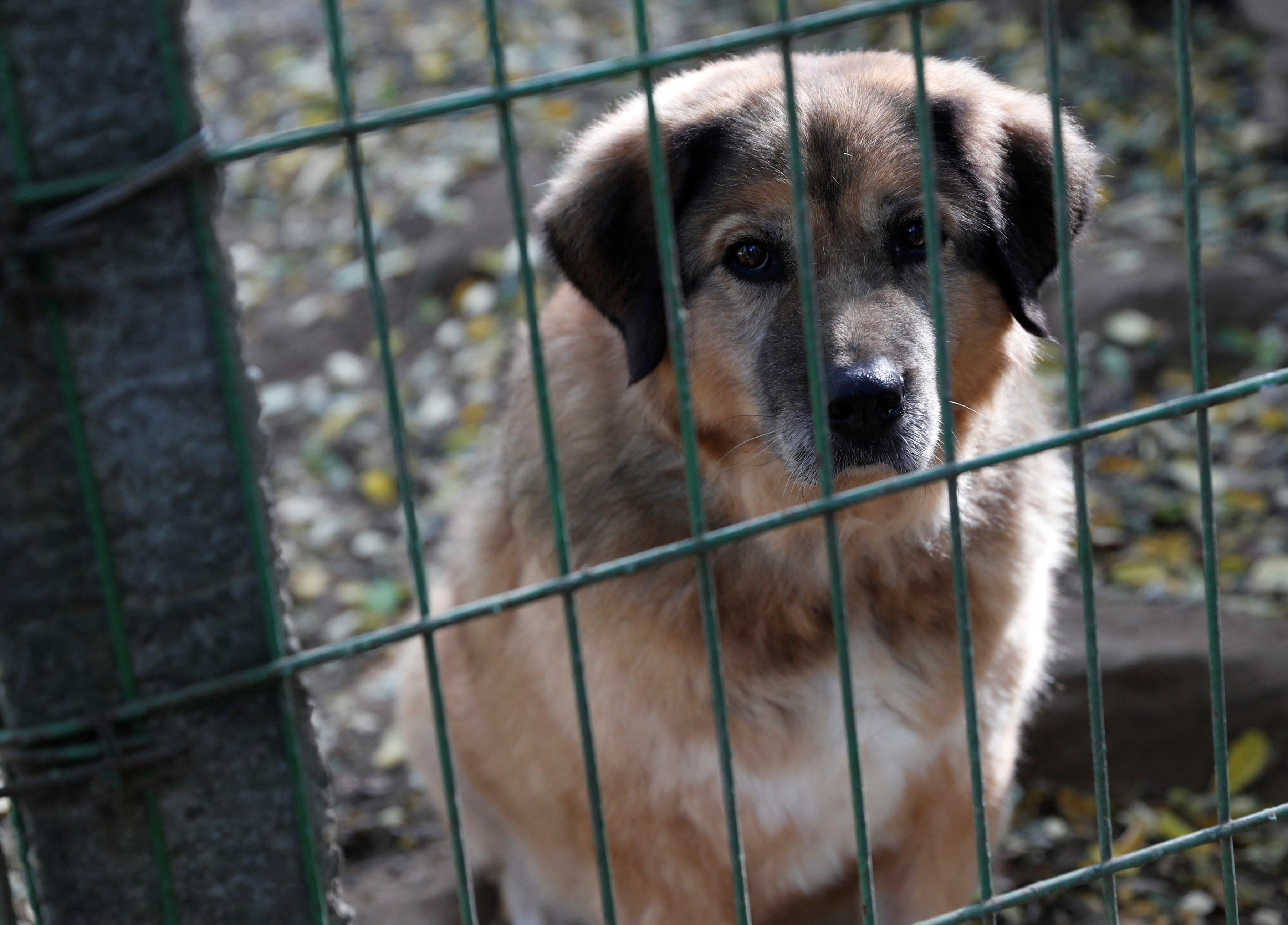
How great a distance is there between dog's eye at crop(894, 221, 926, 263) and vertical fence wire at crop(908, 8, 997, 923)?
0.70 metres

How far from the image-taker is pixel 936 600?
105 inches

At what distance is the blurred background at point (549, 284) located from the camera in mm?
3543

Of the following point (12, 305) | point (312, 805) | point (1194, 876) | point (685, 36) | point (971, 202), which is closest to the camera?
point (12, 305)

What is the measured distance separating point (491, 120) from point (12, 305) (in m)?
5.93

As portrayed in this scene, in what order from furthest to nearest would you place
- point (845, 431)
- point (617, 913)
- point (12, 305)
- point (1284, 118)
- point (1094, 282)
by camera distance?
1. point (1284, 118)
2. point (1094, 282)
3. point (617, 913)
4. point (845, 431)
5. point (12, 305)

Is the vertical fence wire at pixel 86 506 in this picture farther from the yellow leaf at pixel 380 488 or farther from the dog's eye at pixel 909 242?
the yellow leaf at pixel 380 488

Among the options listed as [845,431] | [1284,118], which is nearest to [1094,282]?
[1284,118]

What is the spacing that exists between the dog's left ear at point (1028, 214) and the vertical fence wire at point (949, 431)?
2.74 ft

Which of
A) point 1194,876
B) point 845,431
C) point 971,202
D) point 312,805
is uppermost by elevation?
point 971,202

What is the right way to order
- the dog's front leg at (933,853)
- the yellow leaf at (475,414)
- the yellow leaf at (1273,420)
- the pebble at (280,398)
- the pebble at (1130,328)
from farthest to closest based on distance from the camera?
the pebble at (280,398) < the yellow leaf at (475,414) < the pebble at (1130,328) < the yellow leaf at (1273,420) < the dog's front leg at (933,853)

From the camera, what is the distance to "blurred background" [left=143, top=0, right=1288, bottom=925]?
11.6 ft

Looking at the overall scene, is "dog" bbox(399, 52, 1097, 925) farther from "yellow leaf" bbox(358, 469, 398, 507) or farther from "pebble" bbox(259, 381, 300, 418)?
"pebble" bbox(259, 381, 300, 418)

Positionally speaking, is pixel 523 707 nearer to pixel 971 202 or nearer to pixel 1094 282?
pixel 971 202

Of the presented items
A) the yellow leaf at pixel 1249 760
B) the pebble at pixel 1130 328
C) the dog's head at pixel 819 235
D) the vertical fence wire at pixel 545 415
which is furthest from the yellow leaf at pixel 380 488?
the vertical fence wire at pixel 545 415
